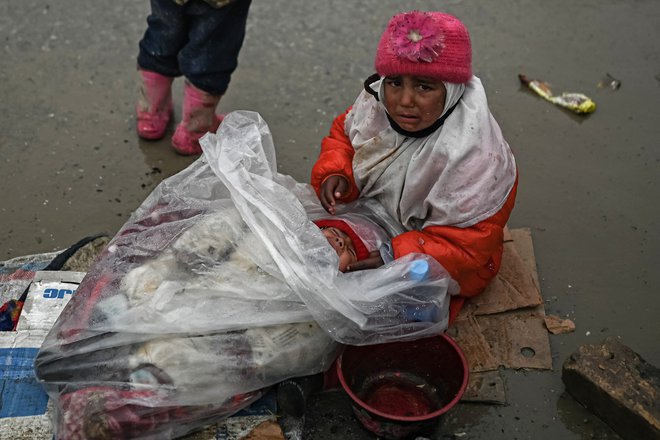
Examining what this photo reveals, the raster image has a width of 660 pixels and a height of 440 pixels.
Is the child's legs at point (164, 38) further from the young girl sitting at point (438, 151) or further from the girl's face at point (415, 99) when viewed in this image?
the girl's face at point (415, 99)

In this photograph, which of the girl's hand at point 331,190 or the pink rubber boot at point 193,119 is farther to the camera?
the pink rubber boot at point 193,119

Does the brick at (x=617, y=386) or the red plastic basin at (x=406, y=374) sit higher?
the brick at (x=617, y=386)

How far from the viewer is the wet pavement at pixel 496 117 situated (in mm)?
2707

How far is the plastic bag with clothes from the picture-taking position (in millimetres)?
2100

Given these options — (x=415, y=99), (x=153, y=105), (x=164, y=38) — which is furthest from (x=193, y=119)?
(x=415, y=99)

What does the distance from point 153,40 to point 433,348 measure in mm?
1746

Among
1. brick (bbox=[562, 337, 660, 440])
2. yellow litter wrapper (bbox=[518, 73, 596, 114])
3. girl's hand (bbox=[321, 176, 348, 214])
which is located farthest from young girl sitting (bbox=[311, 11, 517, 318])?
yellow litter wrapper (bbox=[518, 73, 596, 114])

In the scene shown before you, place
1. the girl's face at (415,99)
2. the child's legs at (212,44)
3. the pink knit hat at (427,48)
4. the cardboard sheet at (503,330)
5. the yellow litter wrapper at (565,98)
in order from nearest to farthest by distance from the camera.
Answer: the pink knit hat at (427,48), the girl's face at (415,99), the cardboard sheet at (503,330), the child's legs at (212,44), the yellow litter wrapper at (565,98)

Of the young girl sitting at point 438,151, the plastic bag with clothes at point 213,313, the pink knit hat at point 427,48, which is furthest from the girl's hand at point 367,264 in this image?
the pink knit hat at point 427,48

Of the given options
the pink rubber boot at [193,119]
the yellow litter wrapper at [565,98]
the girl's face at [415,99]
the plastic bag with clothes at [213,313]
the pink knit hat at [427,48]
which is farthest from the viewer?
the yellow litter wrapper at [565,98]

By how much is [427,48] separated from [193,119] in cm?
139

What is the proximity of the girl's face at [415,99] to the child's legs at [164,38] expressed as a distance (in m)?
1.11

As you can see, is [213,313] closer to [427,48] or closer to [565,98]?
[427,48]

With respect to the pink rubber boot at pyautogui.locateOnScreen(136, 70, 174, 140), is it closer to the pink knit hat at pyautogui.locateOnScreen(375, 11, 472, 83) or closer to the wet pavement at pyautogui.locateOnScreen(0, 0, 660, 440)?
the wet pavement at pyautogui.locateOnScreen(0, 0, 660, 440)
